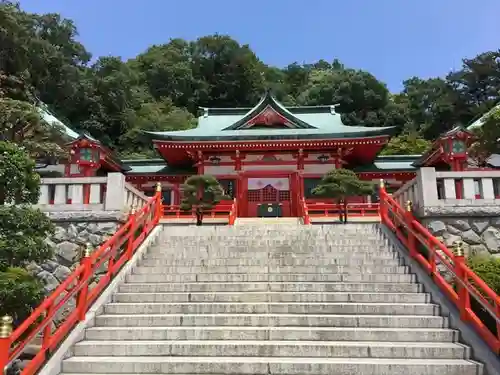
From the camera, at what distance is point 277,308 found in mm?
5984

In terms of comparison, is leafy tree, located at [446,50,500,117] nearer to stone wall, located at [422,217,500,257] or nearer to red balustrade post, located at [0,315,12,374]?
stone wall, located at [422,217,500,257]

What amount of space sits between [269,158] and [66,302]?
12.7 meters

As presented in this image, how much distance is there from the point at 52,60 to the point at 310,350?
122 feet

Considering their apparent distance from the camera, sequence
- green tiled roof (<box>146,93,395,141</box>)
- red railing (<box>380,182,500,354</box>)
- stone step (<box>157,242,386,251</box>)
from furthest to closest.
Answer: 1. green tiled roof (<box>146,93,395,141</box>)
2. stone step (<box>157,242,386,251</box>)
3. red railing (<box>380,182,500,354</box>)

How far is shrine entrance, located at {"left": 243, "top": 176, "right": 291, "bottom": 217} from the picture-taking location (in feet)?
56.2

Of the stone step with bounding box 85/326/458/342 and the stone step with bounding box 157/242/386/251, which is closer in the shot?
the stone step with bounding box 85/326/458/342

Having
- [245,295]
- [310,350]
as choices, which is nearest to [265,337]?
[310,350]

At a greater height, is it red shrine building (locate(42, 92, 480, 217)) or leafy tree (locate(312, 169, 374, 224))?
red shrine building (locate(42, 92, 480, 217))

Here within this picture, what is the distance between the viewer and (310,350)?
500cm

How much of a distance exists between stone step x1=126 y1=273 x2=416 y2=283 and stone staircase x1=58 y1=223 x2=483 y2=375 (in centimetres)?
2

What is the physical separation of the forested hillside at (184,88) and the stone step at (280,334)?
2292cm

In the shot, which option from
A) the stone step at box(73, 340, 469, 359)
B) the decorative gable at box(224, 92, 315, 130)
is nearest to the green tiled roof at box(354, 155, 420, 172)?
the decorative gable at box(224, 92, 315, 130)

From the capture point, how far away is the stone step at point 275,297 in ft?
20.3

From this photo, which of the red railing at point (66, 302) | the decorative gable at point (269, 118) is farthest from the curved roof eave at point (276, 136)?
the red railing at point (66, 302)
